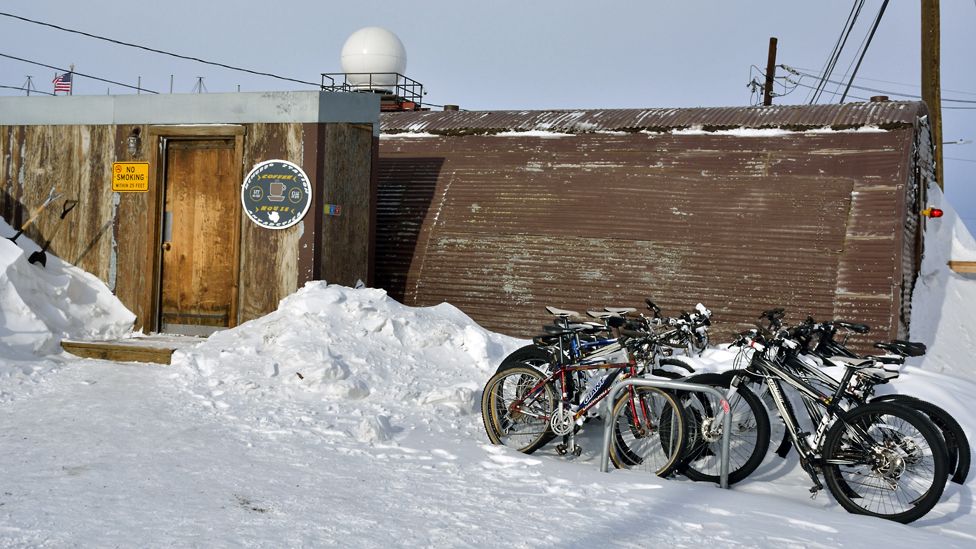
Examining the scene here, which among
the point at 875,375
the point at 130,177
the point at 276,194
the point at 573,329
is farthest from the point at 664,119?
the point at 875,375

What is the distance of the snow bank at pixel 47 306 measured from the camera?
9.41m

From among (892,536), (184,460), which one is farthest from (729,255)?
(184,460)

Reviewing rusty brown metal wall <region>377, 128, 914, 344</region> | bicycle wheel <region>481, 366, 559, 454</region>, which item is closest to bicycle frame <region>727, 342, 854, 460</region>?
bicycle wheel <region>481, 366, 559, 454</region>

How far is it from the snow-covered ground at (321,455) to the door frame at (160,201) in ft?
1.49

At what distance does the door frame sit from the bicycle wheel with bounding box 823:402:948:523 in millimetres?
7181

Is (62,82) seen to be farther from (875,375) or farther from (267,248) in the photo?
(875,375)

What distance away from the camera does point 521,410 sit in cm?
750

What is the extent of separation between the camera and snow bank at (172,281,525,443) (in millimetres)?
8078

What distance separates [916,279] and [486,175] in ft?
23.2

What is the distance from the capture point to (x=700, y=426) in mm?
6992

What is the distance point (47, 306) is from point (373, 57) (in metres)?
12.3

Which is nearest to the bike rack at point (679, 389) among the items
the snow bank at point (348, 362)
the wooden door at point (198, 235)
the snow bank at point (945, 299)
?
the snow bank at point (348, 362)

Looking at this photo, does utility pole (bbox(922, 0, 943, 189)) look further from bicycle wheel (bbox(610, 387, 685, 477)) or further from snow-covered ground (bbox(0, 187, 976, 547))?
bicycle wheel (bbox(610, 387, 685, 477))

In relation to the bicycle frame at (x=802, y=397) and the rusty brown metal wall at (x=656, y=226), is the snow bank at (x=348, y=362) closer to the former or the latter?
the rusty brown metal wall at (x=656, y=226)
